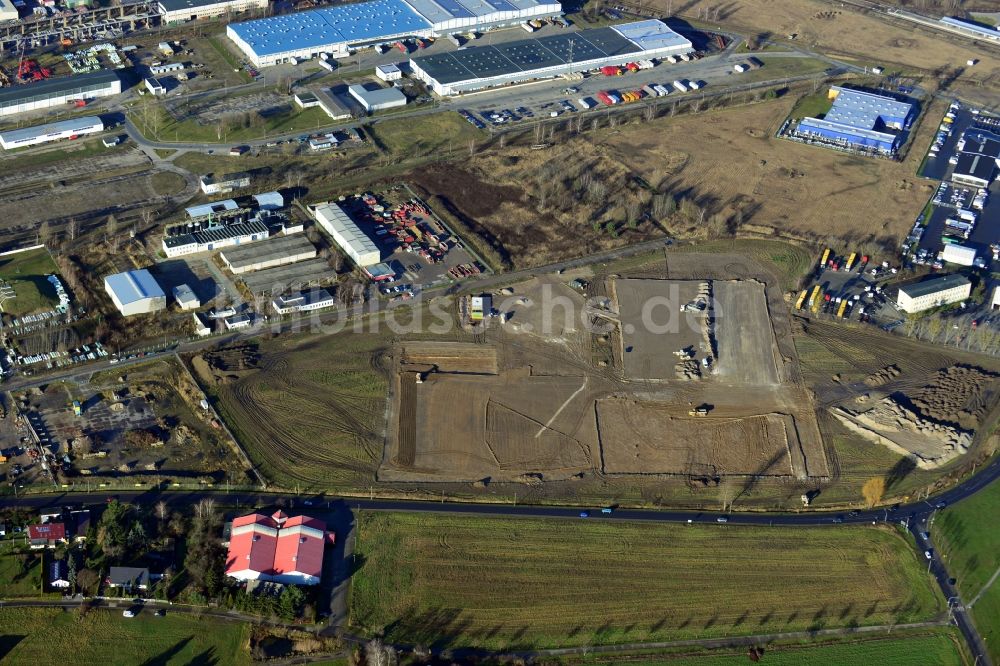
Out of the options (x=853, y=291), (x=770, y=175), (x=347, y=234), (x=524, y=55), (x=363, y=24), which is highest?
(x=524, y=55)

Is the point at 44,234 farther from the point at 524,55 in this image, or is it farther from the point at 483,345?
the point at 524,55

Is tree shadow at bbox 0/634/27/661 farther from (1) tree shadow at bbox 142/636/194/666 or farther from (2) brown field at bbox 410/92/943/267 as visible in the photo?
(2) brown field at bbox 410/92/943/267

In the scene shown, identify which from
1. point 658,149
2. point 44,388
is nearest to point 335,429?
point 44,388

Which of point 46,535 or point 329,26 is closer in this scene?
point 46,535

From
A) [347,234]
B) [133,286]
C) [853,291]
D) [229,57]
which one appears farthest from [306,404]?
[229,57]

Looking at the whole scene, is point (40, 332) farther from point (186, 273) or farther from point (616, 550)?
point (616, 550)

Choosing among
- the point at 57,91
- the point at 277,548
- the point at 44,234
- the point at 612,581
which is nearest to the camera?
the point at 277,548
